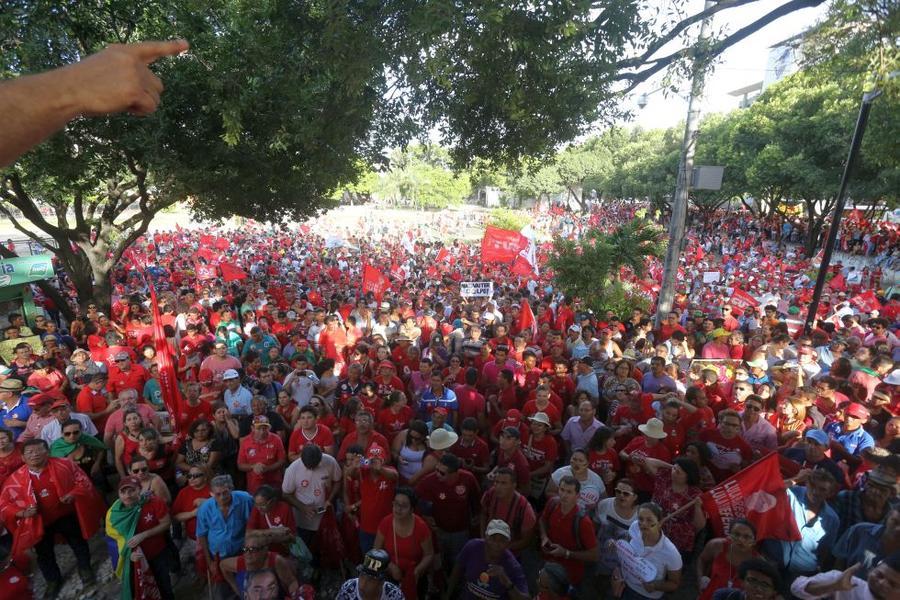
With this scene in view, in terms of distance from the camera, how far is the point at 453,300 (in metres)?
12.9

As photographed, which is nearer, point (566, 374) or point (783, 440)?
point (783, 440)

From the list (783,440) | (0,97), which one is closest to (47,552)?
(0,97)

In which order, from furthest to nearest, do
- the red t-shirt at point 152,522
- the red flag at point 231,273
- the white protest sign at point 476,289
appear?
the red flag at point 231,273 → the white protest sign at point 476,289 → the red t-shirt at point 152,522

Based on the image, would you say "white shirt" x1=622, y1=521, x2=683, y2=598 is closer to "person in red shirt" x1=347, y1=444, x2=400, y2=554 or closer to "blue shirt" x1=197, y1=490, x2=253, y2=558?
"person in red shirt" x1=347, y1=444, x2=400, y2=554

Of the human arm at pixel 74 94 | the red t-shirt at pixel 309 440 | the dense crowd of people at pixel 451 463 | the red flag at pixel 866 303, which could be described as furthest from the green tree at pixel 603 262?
the human arm at pixel 74 94

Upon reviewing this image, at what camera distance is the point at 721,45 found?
5.74m

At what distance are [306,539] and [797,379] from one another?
21.1ft

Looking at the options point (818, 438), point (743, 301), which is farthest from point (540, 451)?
point (743, 301)

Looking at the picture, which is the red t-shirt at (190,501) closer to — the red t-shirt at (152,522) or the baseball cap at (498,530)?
the red t-shirt at (152,522)

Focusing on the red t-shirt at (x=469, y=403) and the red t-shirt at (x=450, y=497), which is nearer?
the red t-shirt at (x=450, y=497)

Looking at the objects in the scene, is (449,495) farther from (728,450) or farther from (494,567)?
(728,450)

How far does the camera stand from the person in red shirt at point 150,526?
4.32 m

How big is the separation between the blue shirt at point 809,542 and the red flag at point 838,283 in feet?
→ 47.5

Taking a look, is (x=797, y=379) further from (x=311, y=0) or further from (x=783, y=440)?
(x=311, y=0)
